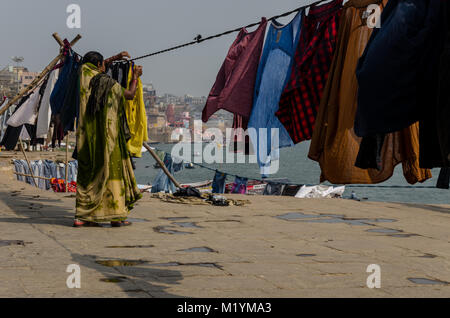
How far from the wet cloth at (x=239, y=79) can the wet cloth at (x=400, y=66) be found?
187cm

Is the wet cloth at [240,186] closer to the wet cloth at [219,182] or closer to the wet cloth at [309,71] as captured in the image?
the wet cloth at [219,182]

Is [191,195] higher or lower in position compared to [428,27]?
lower

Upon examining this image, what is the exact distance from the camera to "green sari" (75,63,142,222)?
718 cm

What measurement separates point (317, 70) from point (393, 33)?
1.23m

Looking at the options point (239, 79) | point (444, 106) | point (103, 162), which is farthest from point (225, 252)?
point (444, 106)

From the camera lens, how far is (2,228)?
22.1 feet

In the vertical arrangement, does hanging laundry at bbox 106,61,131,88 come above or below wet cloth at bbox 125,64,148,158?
above

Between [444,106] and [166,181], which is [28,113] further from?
[444,106]

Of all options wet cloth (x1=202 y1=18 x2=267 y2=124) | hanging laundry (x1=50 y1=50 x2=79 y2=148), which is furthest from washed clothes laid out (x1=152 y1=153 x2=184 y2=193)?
wet cloth (x1=202 y1=18 x2=267 y2=124)

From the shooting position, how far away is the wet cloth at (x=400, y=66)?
3029mm

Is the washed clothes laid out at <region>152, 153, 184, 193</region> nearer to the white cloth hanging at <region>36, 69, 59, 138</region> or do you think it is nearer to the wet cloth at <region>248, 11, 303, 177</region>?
the white cloth hanging at <region>36, 69, 59, 138</region>

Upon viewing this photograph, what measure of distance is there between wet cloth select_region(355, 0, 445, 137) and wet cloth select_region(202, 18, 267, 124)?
1873mm
